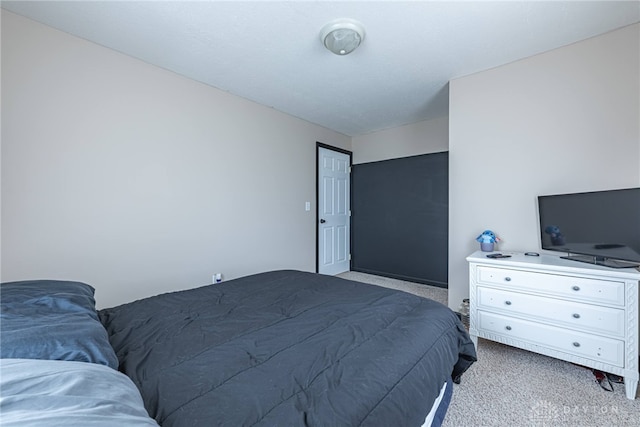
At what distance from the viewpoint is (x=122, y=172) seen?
2.19m

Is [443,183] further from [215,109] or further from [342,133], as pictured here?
[215,109]

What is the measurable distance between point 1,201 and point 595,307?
12.4 feet

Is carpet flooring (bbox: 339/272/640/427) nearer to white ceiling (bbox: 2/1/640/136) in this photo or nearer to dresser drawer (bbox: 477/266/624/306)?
dresser drawer (bbox: 477/266/624/306)

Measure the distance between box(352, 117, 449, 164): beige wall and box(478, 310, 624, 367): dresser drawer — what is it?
7.99ft

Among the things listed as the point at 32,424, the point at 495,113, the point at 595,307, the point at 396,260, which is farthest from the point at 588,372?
the point at 32,424

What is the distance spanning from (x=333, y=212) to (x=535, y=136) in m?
2.71

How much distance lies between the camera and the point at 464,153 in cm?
261

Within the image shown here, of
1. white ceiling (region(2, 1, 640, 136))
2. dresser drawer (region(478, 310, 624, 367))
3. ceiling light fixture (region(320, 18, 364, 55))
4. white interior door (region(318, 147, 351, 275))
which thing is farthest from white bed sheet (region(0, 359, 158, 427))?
white interior door (region(318, 147, 351, 275))

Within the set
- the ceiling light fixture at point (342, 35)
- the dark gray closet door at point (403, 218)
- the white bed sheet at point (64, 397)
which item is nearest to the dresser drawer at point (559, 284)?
the dark gray closet door at point (403, 218)

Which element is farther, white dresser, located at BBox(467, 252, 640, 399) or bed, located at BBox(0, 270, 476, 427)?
white dresser, located at BBox(467, 252, 640, 399)

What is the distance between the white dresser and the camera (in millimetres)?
1582

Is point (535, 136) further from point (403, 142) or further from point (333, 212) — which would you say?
point (333, 212)

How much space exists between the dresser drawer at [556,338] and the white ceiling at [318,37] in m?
2.07

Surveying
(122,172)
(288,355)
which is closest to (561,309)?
(288,355)
